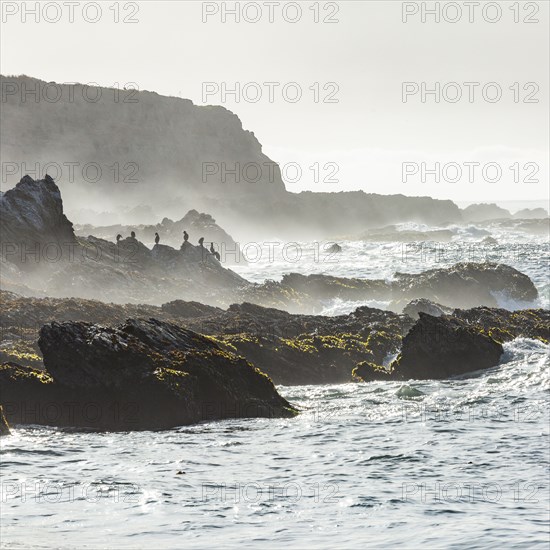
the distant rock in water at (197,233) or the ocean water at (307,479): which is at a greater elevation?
the distant rock in water at (197,233)

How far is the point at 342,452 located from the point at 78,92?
173301mm

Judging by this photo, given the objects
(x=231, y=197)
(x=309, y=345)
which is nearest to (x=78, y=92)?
(x=231, y=197)

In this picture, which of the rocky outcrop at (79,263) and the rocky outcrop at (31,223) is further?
the rocky outcrop at (31,223)

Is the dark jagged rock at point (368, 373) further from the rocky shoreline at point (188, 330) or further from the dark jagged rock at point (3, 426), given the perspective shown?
the dark jagged rock at point (3, 426)

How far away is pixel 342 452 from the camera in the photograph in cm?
1944

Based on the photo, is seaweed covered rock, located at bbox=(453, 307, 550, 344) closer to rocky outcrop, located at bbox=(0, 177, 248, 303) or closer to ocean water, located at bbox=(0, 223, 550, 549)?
ocean water, located at bbox=(0, 223, 550, 549)

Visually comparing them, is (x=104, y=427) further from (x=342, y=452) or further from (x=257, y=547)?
(x=257, y=547)

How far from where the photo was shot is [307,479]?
1706 cm

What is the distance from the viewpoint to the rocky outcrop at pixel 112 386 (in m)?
21.5

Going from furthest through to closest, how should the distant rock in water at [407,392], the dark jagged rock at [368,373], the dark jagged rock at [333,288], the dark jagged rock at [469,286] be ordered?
the dark jagged rock at [333,288] → the dark jagged rock at [469,286] → the dark jagged rock at [368,373] → the distant rock in water at [407,392]

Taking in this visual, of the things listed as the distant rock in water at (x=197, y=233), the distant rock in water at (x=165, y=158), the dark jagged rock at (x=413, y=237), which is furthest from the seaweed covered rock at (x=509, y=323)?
the distant rock in water at (x=165, y=158)

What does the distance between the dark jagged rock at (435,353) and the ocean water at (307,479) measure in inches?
139

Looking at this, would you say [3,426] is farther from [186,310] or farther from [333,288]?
[333,288]

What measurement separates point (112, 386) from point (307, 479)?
719 centimetres
